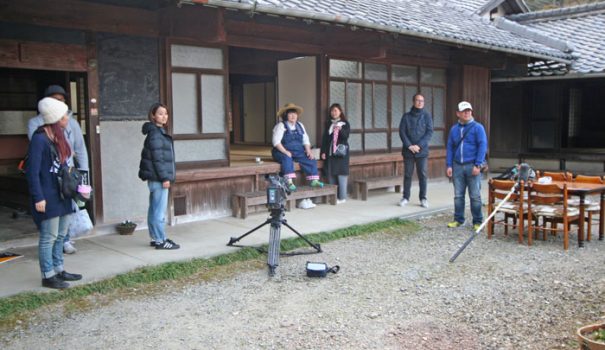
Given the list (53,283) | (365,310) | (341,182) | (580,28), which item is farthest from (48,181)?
(580,28)

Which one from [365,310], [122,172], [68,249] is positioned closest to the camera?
[365,310]

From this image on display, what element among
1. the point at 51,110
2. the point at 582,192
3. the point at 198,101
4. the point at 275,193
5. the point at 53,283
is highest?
the point at 198,101

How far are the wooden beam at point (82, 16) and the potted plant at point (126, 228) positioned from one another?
2.30m

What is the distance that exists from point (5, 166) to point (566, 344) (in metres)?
8.73

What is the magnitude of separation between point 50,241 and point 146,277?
2.95 feet

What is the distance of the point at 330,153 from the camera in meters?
8.97

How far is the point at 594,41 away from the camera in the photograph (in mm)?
13094

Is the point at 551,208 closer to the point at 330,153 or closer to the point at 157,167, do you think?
the point at 330,153

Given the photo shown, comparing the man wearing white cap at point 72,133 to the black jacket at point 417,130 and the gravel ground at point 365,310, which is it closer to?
the gravel ground at point 365,310

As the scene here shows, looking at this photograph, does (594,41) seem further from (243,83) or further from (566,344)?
(566,344)

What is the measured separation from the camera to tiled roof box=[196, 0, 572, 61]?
664cm

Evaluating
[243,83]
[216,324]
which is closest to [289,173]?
[216,324]

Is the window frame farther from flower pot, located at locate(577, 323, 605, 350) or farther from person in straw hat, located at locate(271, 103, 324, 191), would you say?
flower pot, located at locate(577, 323, 605, 350)

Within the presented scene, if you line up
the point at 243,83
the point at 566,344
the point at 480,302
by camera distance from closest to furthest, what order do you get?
the point at 566,344 < the point at 480,302 < the point at 243,83
